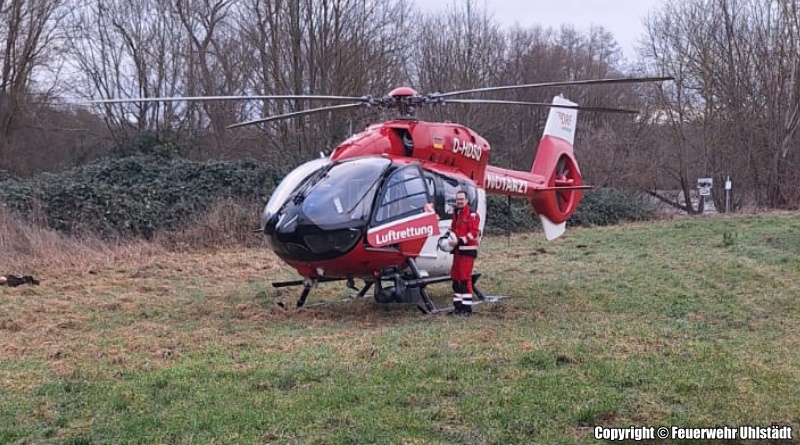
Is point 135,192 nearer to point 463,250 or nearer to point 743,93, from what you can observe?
point 463,250

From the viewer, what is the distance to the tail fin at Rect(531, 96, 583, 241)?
514 inches

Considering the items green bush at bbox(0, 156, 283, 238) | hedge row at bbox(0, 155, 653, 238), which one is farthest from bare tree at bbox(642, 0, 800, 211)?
green bush at bbox(0, 156, 283, 238)

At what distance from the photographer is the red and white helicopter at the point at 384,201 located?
8664 millimetres

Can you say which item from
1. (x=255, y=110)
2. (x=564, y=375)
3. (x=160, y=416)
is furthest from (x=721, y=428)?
(x=255, y=110)

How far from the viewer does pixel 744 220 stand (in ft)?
77.3

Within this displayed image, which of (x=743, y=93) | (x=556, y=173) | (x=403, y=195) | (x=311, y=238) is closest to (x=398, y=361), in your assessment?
(x=311, y=238)

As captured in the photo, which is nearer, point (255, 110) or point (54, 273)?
point (54, 273)

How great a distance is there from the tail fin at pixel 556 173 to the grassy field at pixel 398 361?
1.18 meters

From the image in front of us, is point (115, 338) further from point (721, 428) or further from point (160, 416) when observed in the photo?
point (721, 428)

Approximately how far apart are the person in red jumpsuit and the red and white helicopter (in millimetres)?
334

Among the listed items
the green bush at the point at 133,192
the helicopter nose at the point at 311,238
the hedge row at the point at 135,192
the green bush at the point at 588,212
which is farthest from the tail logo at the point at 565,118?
the green bush at the point at 588,212

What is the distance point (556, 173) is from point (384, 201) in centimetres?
552

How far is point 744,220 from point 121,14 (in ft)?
70.7

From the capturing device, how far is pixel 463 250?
9.26m
